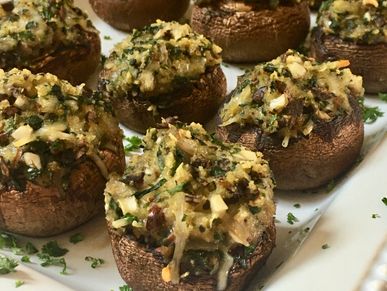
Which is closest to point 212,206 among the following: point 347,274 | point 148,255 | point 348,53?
point 148,255

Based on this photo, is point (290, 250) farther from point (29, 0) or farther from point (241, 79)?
point (29, 0)

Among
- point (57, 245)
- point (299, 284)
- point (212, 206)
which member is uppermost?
point (212, 206)

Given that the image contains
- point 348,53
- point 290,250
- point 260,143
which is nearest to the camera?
point 290,250

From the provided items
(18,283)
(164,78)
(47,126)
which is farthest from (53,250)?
(164,78)

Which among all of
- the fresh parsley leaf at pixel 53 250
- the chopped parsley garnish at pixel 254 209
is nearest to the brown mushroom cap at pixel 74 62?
the fresh parsley leaf at pixel 53 250

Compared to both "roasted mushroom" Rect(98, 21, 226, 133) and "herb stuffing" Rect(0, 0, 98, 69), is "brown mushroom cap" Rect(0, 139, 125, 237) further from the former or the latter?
"herb stuffing" Rect(0, 0, 98, 69)

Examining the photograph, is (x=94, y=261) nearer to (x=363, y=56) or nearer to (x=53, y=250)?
(x=53, y=250)

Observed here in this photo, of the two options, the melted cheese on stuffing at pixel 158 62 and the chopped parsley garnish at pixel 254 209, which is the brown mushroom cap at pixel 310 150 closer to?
the melted cheese on stuffing at pixel 158 62
